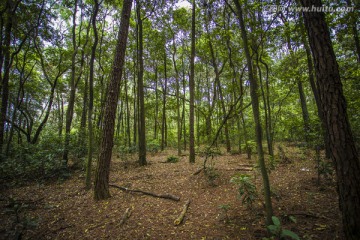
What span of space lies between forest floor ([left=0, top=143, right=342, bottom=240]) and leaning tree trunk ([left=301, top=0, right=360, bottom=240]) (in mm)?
658

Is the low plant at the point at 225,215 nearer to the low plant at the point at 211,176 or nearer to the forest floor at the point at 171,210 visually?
the forest floor at the point at 171,210

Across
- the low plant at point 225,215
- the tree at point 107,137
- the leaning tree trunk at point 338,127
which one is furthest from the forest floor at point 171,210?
the leaning tree trunk at point 338,127

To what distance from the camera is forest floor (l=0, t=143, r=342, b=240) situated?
11.0ft

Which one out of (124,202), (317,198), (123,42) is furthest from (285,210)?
(123,42)

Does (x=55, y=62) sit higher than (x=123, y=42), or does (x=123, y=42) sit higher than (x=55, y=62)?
(x=55, y=62)

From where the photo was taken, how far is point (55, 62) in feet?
38.2

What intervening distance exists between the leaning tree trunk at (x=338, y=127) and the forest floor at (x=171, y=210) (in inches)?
25.9

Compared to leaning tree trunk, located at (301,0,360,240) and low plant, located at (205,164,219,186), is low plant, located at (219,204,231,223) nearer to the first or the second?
low plant, located at (205,164,219,186)

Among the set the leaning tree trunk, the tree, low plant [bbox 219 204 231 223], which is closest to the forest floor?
low plant [bbox 219 204 231 223]

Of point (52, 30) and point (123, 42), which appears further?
point (52, 30)

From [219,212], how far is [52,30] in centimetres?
1259

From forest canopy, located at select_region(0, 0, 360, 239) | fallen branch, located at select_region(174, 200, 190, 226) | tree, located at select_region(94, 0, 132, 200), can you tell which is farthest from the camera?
tree, located at select_region(94, 0, 132, 200)

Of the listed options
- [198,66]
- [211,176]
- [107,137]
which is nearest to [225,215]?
[211,176]

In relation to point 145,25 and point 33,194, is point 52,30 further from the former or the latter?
point 33,194
